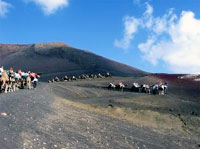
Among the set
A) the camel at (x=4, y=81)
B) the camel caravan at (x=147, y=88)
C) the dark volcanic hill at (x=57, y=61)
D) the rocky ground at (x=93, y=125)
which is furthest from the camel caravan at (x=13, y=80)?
the dark volcanic hill at (x=57, y=61)

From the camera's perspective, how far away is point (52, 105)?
28891 mm

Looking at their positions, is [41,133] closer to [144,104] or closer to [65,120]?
[65,120]

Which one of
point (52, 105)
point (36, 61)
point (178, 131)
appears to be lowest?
point (178, 131)

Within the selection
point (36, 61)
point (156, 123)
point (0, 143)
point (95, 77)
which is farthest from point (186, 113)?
point (36, 61)

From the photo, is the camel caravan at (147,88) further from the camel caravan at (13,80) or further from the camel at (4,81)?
the camel at (4,81)

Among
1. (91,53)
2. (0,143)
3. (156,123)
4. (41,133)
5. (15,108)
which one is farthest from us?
(91,53)

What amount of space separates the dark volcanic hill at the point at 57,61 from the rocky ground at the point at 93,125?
178 ft

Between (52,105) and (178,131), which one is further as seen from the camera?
(178,131)

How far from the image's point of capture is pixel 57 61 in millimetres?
116250

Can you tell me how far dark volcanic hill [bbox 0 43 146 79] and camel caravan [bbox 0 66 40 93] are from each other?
50262 millimetres

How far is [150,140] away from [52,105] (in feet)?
25.8

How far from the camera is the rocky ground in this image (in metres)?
18.3

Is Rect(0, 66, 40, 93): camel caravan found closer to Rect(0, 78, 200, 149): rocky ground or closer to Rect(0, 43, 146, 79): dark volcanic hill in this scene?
Rect(0, 78, 200, 149): rocky ground

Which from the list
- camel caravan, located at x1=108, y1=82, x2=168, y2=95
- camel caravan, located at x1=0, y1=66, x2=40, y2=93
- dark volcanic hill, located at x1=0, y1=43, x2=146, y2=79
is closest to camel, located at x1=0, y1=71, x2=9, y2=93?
camel caravan, located at x1=0, y1=66, x2=40, y2=93
